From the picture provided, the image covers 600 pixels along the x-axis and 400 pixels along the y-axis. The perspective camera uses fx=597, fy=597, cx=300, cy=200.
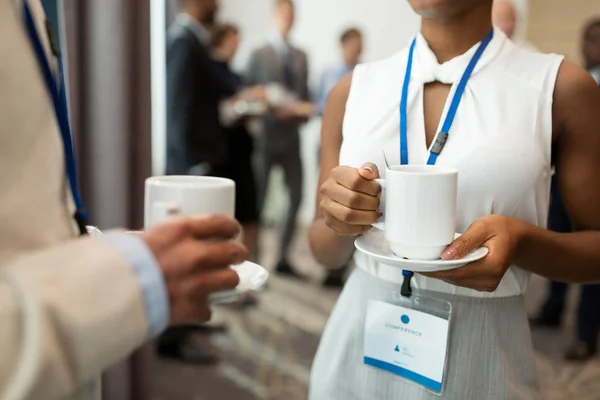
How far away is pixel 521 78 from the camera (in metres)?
0.91

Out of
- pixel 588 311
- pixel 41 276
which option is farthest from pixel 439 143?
pixel 588 311

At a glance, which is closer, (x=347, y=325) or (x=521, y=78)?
(x=521, y=78)

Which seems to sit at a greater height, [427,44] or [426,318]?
[427,44]

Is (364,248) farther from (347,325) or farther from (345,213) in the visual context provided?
(347,325)

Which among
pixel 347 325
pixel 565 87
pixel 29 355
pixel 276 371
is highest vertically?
pixel 565 87

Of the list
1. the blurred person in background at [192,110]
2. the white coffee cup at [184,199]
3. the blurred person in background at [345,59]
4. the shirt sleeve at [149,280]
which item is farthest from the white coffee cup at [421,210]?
the blurred person in background at [345,59]

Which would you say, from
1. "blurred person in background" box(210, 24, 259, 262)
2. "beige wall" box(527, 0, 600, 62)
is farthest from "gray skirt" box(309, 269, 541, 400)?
"beige wall" box(527, 0, 600, 62)

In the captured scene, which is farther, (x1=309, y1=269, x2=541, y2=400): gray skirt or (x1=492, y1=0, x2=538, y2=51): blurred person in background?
(x1=492, y1=0, x2=538, y2=51): blurred person in background

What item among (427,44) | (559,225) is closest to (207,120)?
(559,225)

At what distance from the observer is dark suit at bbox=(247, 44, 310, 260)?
12.7 ft

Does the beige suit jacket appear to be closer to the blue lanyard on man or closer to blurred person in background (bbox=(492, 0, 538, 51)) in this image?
the blue lanyard on man

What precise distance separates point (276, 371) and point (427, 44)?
1813 mm

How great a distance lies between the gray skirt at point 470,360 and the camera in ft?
3.02

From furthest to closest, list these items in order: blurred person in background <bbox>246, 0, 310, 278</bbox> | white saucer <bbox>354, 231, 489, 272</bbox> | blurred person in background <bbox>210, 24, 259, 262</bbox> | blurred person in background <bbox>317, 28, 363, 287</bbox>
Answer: blurred person in background <bbox>246, 0, 310, 278</bbox>, blurred person in background <bbox>317, 28, 363, 287</bbox>, blurred person in background <bbox>210, 24, 259, 262</bbox>, white saucer <bbox>354, 231, 489, 272</bbox>
